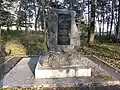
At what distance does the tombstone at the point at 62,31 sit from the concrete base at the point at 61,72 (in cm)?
124

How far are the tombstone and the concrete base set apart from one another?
124 centimetres

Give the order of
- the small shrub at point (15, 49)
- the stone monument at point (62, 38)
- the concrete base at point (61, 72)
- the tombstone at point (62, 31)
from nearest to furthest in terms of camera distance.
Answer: the concrete base at point (61, 72) → the stone monument at point (62, 38) → the tombstone at point (62, 31) → the small shrub at point (15, 49)

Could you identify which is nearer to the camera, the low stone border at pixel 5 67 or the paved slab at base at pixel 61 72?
the paved slab at base at pixel 61 72

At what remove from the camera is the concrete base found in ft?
27.6

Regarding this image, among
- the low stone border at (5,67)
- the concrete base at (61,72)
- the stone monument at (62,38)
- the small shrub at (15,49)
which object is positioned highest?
the stone monument at (62,38)

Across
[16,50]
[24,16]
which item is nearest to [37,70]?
[16,50]

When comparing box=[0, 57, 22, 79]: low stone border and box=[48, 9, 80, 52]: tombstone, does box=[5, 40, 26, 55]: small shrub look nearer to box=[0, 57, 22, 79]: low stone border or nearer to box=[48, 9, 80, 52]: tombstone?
box=[0, 57, 22, 79]: low stone border

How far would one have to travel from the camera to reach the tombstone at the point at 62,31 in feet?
31.3

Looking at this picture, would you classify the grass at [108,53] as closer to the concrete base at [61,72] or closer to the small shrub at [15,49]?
the concrete base at [61,72]

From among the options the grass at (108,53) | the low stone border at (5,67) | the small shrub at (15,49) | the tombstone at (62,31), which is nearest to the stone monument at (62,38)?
the tombstone at (62,31)

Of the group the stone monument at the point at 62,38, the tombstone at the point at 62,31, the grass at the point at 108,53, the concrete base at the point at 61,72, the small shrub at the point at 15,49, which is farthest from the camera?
the small shrub at the point at 15,49

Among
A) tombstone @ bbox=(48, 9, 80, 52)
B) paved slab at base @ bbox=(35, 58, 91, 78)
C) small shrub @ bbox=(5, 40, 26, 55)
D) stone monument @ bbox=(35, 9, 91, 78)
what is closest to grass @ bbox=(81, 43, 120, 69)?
stone monument @ bbox=(35, 9, 91, 78)

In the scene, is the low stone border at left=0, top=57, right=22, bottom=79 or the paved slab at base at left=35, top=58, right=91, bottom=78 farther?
the low stone border at left=0, top=57, right=22, bottom=79

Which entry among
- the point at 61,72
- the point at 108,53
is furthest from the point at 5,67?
the point at 108,53
